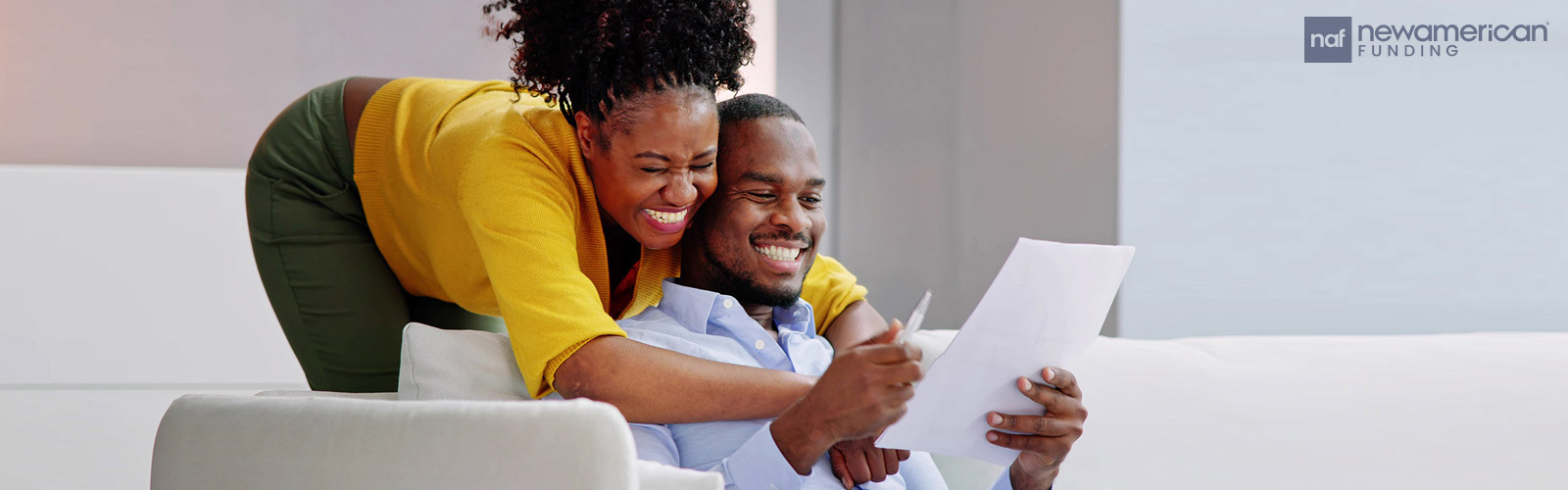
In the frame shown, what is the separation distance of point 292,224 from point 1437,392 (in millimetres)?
1715

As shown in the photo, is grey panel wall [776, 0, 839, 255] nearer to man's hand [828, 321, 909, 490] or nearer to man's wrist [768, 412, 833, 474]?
man's hand [828, 321, 909, 490]

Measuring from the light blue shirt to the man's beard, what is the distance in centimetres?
3

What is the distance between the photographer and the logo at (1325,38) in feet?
8.32

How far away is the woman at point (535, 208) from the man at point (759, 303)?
54mm

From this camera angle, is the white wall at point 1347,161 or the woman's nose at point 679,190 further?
the white wall at point 1347,161

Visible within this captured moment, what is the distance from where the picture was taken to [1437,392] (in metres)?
1.69

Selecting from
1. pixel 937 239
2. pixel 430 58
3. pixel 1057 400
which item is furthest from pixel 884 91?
pixel 1057 400

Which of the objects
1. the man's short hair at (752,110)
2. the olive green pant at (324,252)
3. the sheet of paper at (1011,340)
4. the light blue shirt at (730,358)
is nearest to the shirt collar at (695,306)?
the light blue shirt at (730,358)

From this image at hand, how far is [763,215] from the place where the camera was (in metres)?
1.48

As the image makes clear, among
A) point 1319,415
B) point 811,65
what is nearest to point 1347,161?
point 1319,415

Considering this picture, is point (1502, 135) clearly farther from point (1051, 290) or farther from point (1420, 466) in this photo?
point (1051, 290)

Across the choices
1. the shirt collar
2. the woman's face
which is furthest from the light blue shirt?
the woman's face

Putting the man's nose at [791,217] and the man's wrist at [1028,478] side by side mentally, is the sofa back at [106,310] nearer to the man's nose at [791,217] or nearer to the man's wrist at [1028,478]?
the man's nose at [791,217]

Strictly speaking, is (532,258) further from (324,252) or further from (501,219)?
(324,252)
